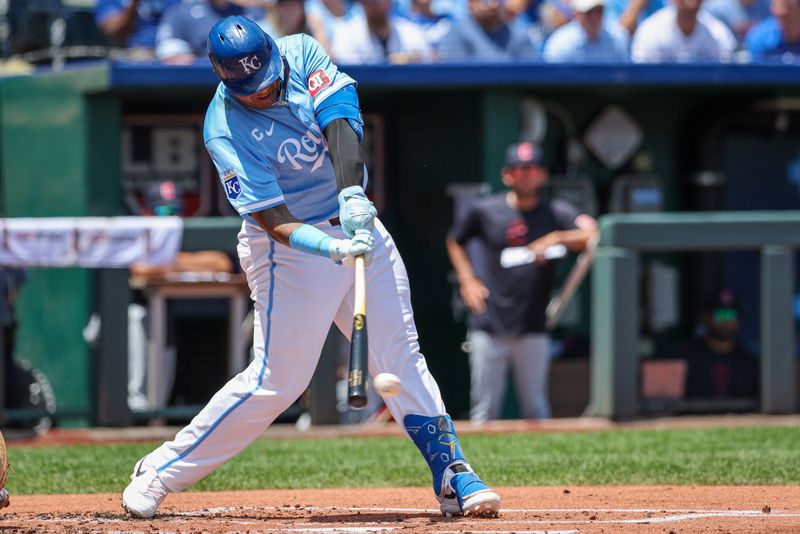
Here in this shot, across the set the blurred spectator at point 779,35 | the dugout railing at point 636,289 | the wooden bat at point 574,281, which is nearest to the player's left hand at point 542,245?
the wooden bat at point 574,281

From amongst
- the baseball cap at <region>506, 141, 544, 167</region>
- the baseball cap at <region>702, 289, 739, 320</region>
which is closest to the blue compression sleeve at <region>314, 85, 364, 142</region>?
the baseball cap at <region>506, 141, 544, 167</region>

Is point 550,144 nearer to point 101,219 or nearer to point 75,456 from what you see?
point 101,219

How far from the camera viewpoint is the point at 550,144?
1088 cm

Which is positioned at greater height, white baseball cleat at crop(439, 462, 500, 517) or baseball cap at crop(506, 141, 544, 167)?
baseball cap at crop(506, 141, 544, 167)

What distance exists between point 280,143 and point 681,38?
19.6 ft

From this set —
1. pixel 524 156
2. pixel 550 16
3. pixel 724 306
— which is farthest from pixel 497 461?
pixel 550 16

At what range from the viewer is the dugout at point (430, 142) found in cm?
966

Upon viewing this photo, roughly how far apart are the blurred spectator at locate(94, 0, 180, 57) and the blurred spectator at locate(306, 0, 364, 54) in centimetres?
94

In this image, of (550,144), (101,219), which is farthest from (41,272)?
(550,144)

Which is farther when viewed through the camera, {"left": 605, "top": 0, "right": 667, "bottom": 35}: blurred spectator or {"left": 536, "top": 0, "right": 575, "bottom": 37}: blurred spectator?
{"left": 536, "top": 0, "right": 575, "bottom": 37}: blurred spectator

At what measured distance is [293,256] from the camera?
487 centimetres

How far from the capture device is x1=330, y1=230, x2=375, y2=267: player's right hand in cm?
457

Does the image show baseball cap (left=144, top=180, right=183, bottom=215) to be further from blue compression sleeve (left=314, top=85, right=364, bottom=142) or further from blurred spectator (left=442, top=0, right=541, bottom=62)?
blue compression sleeve (left=314, top=85, right=364, bottom=142)

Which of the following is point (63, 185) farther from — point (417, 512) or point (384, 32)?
point (417, 512)
